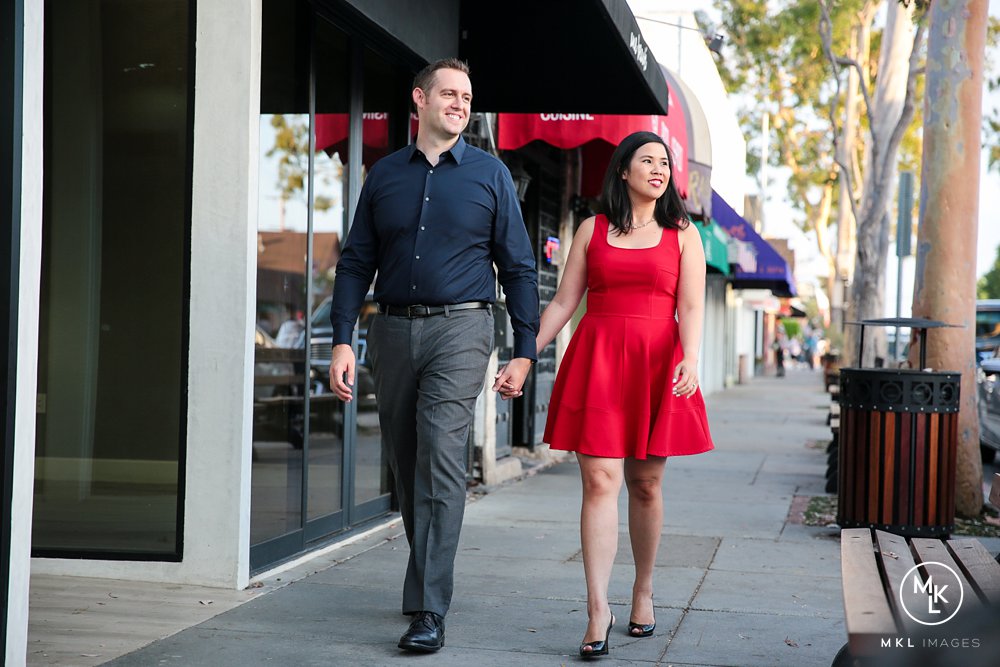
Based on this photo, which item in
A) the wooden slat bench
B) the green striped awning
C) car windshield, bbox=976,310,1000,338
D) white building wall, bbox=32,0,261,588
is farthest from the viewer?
car windshield, bbox=976,310,1000,338

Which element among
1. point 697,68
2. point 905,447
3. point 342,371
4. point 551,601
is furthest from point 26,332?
point 697,68

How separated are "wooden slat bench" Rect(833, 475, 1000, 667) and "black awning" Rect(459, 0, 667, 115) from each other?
3.89 meters

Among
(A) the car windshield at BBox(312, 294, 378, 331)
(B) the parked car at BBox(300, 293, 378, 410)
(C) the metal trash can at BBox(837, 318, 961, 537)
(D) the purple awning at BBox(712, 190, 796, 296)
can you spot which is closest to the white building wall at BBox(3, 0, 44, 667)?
(B) the parked car at BBox(300, 293, 378, 410)

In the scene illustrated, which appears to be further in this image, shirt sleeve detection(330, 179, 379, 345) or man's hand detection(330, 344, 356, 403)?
shirt sleeve detection(330, 179, 379, 345)

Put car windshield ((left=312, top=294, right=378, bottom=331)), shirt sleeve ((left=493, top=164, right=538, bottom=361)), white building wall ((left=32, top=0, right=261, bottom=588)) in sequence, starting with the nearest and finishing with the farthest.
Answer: shirt sleeve ((left=493, top=164, right=538, bottom=361)) < white building wall ((left=32, top=0, right=261, bottom=588)) < car windshield ((left=312, top=294, right=378, bottom=331))

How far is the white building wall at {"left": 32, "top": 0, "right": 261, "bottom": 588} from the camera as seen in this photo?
5.39 meters

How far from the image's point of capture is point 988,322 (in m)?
20.9

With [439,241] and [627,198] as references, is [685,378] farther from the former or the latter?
[439,241]

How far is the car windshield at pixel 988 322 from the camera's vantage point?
20469mm

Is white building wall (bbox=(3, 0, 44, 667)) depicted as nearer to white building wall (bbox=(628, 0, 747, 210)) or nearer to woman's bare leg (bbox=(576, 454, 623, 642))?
woman's bare leg (bbox=(576, 454, 623, 642))

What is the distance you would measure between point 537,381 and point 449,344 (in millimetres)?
7140

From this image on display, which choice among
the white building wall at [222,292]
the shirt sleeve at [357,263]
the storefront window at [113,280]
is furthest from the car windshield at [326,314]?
the shirt sleeve at [357,263]

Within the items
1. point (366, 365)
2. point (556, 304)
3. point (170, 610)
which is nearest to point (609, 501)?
point (556, 304)

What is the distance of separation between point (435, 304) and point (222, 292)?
1294 mm
